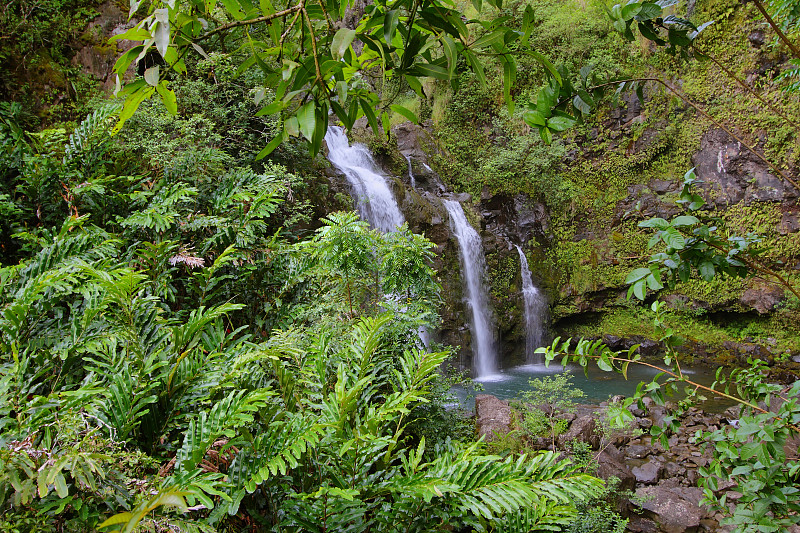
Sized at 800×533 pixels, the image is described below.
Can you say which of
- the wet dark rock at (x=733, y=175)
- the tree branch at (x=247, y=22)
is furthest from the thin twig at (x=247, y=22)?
the wet dark rock at (x=733, y=175)

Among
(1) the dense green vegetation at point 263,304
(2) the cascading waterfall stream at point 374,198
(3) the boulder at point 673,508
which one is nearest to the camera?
(1) the dense green vegetation at point 263,304

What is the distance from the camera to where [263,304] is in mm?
3820

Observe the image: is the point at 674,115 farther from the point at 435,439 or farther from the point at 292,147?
the point at 435,439

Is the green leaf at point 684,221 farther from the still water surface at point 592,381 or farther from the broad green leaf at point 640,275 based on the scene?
the still water surface at point 592,381

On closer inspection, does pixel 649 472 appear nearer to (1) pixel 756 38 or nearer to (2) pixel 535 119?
(2) pixel 535 119

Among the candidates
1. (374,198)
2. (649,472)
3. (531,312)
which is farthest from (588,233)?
(649,472)

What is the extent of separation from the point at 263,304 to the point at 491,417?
2691mm

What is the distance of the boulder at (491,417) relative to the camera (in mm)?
4420

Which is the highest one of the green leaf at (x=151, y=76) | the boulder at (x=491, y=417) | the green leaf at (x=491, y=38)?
the green leaf at (x=491, y=38)

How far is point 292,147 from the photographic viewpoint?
5762 mm

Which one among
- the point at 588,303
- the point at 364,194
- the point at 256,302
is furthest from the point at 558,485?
the point at 588,303

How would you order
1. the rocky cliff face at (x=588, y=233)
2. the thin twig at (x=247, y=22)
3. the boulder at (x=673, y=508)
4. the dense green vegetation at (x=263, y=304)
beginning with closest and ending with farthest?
the thin twig at (x=247, y=22) → the dense green vegetation at (x=263, y=304) → the boulder at (x=673, y=508) → the rocky cliff face at (x=588, y=233)

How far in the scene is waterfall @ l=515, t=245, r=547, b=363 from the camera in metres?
10.6

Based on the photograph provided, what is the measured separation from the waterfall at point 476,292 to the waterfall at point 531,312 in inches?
48.9
